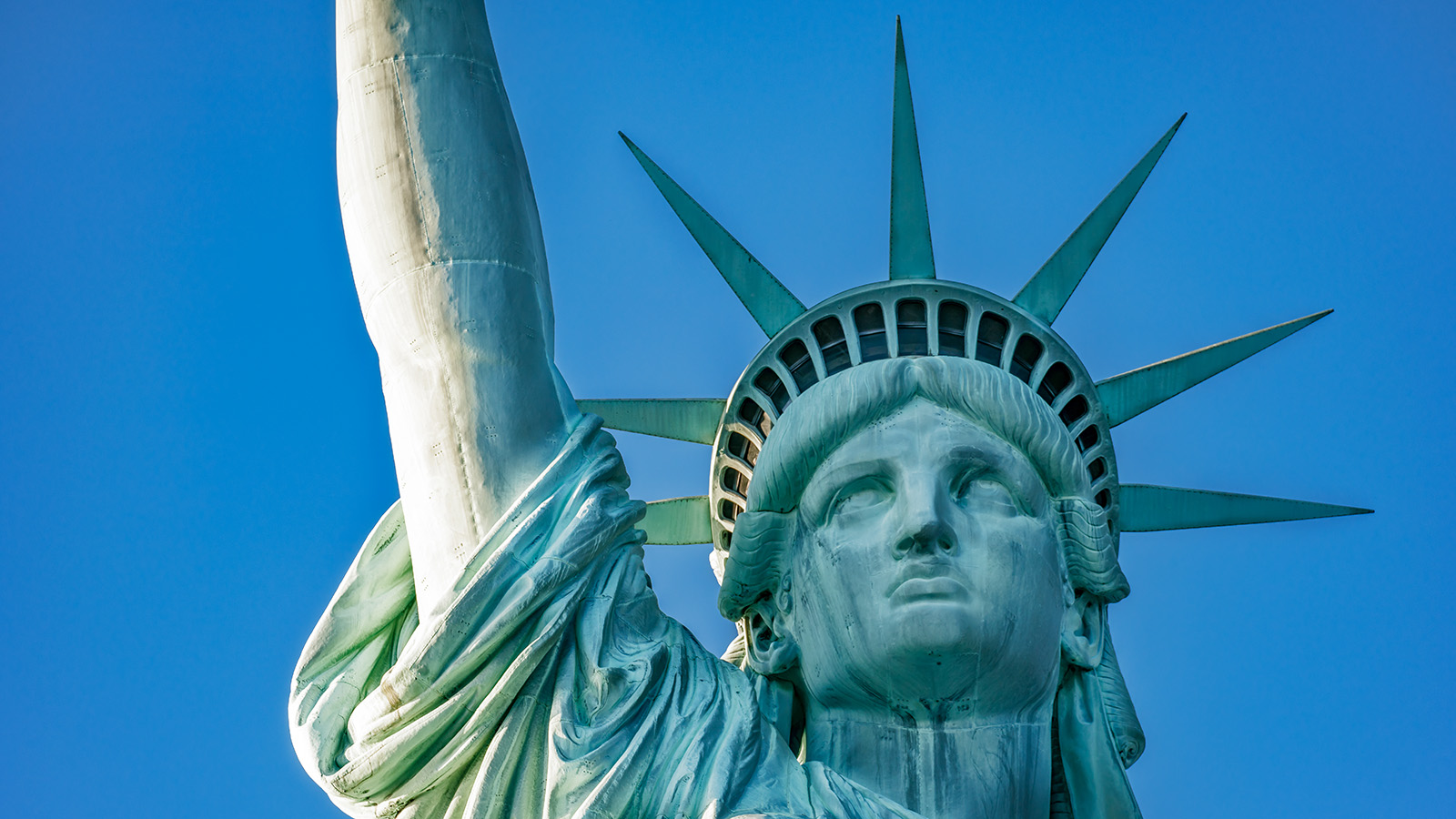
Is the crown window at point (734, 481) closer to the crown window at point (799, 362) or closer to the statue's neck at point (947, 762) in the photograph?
the crown window at point (799, 362)


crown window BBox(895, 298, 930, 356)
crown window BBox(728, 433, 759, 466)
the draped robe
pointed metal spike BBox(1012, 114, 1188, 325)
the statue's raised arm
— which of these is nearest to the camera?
the draped robe

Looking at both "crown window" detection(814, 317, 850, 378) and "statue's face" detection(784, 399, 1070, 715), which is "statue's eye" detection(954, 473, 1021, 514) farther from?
"crown window" detection(814, 317, 850, 378)

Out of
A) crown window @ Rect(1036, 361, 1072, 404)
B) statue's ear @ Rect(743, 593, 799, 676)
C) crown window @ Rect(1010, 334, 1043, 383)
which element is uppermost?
crown window @ Rect(1010, 334, 1043, 383)

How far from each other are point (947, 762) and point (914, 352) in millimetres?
2666

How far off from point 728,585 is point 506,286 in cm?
215

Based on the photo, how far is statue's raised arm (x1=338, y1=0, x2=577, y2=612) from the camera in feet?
27.6

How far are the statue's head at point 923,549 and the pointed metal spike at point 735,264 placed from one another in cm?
196

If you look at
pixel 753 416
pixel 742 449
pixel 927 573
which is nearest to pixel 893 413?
pixel 927 573

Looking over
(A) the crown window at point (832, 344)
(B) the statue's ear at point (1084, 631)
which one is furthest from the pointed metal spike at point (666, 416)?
(B) the statue's ear at point (1084, 631)

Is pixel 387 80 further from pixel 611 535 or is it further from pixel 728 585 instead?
pixel 728 585

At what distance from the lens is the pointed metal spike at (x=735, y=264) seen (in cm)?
1177

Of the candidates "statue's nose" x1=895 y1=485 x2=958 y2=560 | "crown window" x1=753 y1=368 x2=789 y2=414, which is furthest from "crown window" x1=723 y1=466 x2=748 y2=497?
"statue's nose" x1=895 y1=485 x2=958 y2=560

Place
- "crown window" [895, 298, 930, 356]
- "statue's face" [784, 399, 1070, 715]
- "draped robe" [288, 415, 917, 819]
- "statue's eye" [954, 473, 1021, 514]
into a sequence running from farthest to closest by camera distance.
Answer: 1. "crown window" [895, 298, 930, 356]
2. "statue's eye" [954, 473, 1021, 514]
3. "statue's face" [784, 399, 1070, 715]
4. "draped robe" [288, 415, 917, 819]

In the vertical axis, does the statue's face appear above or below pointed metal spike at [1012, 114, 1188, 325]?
below
